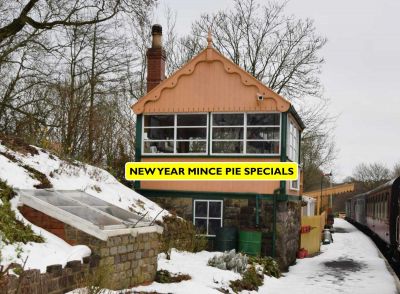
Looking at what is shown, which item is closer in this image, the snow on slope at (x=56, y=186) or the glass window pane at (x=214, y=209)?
the snow on slope at (x=56, y=186)

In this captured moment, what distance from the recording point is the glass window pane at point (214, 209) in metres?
16.6

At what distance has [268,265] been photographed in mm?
14578

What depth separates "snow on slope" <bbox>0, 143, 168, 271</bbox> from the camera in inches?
292

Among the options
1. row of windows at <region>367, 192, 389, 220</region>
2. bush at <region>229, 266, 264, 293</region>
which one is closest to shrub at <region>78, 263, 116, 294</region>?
bush at <region>229, 266, 264, 293</region>

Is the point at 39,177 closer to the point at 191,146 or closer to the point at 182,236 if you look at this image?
the point at 182,236

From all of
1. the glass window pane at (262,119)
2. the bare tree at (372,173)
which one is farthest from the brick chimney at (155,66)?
the bare tree at (372,173)

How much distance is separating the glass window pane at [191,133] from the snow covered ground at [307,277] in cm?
439

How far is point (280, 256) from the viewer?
1575 cm

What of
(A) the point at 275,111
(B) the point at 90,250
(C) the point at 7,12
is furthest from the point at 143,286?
(C) the point at 7,12

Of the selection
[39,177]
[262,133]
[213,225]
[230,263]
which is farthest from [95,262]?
[262,133]

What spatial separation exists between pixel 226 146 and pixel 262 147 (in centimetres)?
123

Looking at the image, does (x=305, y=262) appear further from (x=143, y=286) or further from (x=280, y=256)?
(x=143, y=286)

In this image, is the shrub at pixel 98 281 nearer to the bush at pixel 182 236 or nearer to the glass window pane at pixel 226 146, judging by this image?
the bush at pixel 182 236

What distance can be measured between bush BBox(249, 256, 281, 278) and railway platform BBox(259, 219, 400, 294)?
30 cm
